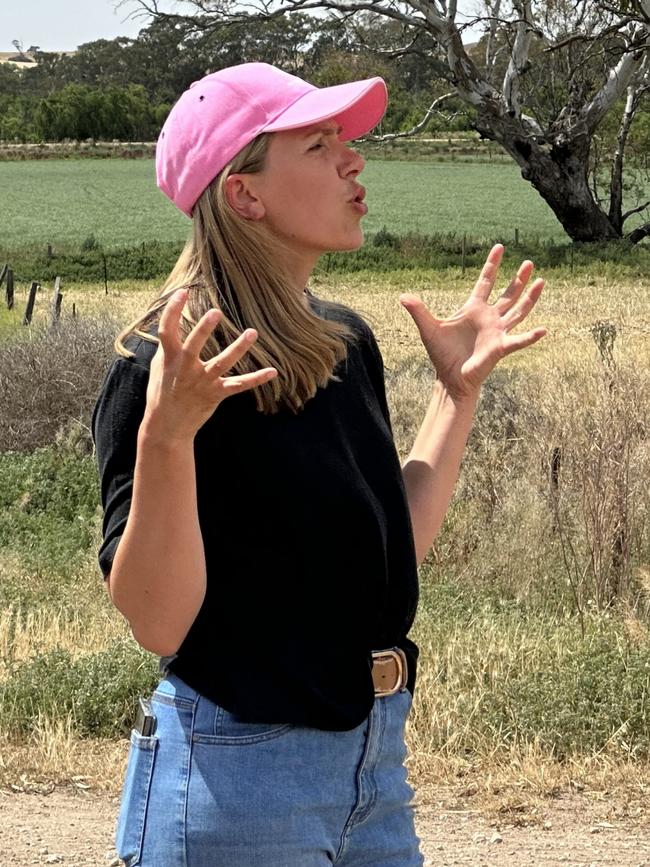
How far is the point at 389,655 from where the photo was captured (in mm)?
1862

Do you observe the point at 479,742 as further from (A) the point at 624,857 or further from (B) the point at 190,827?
(B) the point at 190,827

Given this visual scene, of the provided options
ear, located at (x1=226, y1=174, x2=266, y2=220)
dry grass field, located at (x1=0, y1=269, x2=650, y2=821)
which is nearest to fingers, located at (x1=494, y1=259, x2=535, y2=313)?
ear, located at (x1=226, y1=174, x2=266, y2=220)

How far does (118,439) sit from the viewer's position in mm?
1725

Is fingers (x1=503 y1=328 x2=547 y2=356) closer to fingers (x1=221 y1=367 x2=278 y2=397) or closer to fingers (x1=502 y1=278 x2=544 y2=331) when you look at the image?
fingers (x1=502 y1=278 x2=544 y2=331)

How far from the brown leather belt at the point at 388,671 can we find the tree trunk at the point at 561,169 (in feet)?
96.2

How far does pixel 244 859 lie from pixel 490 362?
922 millimetres

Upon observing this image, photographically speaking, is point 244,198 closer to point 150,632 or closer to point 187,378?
point 187,378

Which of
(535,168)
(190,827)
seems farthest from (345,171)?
(535,168)

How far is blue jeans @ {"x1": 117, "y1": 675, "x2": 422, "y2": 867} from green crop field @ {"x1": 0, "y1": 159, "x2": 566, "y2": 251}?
113 feet

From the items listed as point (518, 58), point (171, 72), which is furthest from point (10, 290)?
point (171, 72)

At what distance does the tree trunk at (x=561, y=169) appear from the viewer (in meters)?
30.3

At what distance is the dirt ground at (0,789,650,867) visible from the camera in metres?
3.55

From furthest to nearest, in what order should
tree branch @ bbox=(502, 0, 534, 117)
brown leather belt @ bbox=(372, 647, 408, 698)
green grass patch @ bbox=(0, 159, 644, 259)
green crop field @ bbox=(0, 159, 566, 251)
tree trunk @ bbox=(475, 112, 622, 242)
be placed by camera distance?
Result: green crop field @ bbox=(0, 159, 566, 251) → green grass patch @ bbox=(0, 159, 644, 259) → tree trunk @ bbox=(475, 112, 622, 242) → tree branch @ bbox=(502, 0, 534, 117) → brown leather belt @ bbox=(372, 647, 408, 698)

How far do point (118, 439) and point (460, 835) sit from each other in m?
2.36
